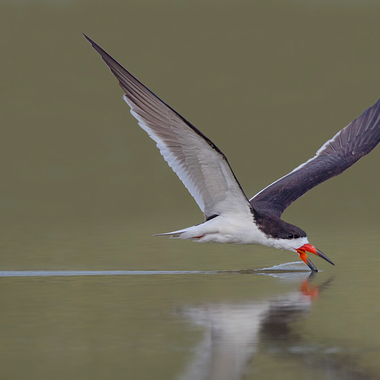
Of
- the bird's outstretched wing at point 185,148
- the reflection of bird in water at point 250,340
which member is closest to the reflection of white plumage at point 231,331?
the reflection of bird in water at point 250,340

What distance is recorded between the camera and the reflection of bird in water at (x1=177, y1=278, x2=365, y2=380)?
5.54m

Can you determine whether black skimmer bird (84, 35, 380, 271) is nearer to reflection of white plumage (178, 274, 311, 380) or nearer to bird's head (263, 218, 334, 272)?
bird's head (263, 218, 334, 272)

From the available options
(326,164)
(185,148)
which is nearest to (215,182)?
(185,148)

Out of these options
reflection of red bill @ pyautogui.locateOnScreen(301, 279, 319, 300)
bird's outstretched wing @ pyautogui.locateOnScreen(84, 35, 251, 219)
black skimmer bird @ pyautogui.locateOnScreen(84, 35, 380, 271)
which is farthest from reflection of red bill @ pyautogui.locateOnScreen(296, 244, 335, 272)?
bird's outstretched wing @ pyautogui.locateOnScreen(84, 35, 251, 219)

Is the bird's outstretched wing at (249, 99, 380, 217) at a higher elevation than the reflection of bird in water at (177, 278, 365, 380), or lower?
higher

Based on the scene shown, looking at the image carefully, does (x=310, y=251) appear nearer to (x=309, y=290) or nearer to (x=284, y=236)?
(x=284, y=236)

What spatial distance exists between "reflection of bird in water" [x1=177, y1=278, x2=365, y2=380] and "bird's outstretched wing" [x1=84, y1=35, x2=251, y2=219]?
1.50 metres

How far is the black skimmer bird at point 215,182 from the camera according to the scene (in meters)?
7.87

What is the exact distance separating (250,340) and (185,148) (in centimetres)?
268

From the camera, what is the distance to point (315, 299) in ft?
26.0

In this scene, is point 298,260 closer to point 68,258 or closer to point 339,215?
point 68,258

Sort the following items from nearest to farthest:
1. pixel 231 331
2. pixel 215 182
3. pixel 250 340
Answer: pixel 250 340 → pixel 231 331 → pixel 215 182

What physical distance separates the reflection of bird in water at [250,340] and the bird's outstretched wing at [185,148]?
150 cm

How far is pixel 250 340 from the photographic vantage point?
20.9 feet
